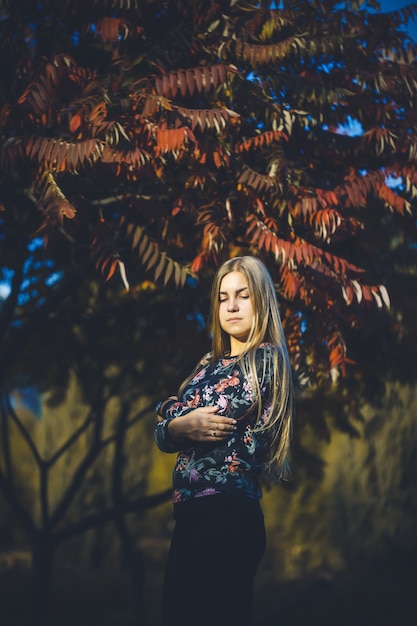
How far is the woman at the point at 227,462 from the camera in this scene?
2.77 m

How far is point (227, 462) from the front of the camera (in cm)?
284

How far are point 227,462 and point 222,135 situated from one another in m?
2.32

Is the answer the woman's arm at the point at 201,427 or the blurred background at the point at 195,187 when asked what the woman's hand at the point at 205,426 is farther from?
the blurred background at the point at 195,187

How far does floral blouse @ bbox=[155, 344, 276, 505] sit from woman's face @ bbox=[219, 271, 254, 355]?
139 millimetres

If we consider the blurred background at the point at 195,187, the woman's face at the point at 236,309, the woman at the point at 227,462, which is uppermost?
the blurred background at the point at 195,187

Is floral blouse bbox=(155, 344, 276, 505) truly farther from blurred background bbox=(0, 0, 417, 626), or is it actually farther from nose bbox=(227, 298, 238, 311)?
blurred background bbox=(0, 0, 417, 626)

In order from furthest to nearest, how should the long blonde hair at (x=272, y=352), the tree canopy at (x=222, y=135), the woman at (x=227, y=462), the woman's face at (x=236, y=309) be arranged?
the tree canopy at (x=222, y=135) < the woman's face at (x=236, y=309) < the long blonde hair at (x=272, y=352) < the woman at (x=227, y=462)

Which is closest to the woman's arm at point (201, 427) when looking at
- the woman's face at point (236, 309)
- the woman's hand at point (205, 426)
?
the woman's hand at point (205, 426)

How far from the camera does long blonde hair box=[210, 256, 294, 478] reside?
294 centimetres

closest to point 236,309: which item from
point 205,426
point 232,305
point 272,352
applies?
point 232,305

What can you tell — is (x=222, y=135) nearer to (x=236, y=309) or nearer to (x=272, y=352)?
(x=236, y=309)

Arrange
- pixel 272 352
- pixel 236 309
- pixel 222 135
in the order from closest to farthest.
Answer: pixel 272 352
pixel 236 309
pixel 222 135

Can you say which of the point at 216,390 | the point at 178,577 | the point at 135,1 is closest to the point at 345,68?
the point at 135,1

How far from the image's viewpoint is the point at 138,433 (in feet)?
40.1
